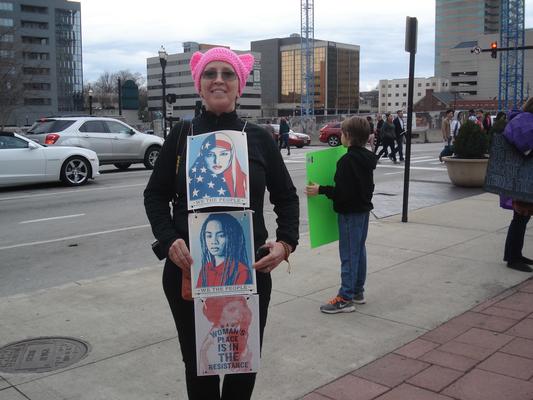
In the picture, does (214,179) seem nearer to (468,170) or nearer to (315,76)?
(468,170)

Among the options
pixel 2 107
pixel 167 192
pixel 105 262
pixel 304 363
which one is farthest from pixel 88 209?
pixel 2 107

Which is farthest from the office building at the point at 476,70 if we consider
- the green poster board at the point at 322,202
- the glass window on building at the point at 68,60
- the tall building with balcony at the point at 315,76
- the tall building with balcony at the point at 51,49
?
→ the green poster board at the point at 322,202

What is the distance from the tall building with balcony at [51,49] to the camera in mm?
123188

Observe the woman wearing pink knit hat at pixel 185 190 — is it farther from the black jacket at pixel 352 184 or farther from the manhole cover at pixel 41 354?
the black jacket at pixel 352 184

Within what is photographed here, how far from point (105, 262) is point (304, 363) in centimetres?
381

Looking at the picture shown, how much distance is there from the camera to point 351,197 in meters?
4.85

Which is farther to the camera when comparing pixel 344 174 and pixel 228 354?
pixel 344 174

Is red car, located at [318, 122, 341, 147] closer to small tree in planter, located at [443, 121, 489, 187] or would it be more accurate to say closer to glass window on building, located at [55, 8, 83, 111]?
small tree in planter, located at [443, 121, 489, 187]

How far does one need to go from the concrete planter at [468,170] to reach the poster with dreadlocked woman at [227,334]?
12.2m

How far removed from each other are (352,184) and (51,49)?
13647cm

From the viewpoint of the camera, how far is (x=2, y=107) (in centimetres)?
4762

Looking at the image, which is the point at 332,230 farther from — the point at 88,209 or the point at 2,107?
the point at 2,107

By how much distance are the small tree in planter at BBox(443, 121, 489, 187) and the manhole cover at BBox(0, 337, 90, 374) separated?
11.3 meters

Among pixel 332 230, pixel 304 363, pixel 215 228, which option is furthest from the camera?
pixel 332 230
